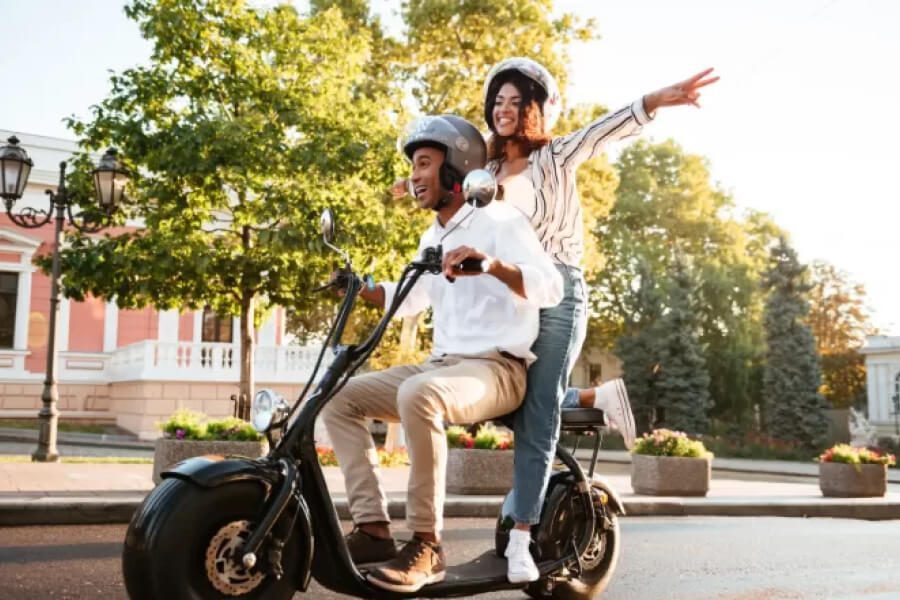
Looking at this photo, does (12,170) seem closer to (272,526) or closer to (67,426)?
(272,526)

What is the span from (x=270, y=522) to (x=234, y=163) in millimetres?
12516

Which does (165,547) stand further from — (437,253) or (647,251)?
(647,251)

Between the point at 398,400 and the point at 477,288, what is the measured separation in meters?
0.65

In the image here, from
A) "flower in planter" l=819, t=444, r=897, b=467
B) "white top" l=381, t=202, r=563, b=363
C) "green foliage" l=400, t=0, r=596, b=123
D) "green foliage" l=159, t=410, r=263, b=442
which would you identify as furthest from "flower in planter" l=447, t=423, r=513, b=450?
"green foliage" l=400, t=0, r=596, b=123

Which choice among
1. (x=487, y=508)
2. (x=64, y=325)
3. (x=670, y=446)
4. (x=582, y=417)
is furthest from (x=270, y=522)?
(x=64, y=325)

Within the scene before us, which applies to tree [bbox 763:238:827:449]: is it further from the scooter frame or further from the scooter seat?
the scooter frame

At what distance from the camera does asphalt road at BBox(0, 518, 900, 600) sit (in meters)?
4.89

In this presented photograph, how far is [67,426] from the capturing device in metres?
26.2

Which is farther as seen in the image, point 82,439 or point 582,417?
point 82,439

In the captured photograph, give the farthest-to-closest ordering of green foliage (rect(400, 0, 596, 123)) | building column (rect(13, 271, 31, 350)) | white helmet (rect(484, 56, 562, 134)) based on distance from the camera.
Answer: building column (rect(13, 271, 31, 350)) < green foliage (rect(400, 0, 596, 123)) < white helmet (rect(484, 56, 562, 134))

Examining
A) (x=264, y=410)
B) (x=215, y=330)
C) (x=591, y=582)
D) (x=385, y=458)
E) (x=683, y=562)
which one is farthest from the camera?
(x=215, y=330)

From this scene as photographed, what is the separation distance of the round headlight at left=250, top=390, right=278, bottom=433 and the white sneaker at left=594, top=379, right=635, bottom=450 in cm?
178

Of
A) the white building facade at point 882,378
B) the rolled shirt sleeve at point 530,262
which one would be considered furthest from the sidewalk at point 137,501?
the white building facade at point 882,378

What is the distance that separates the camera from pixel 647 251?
142 ft
